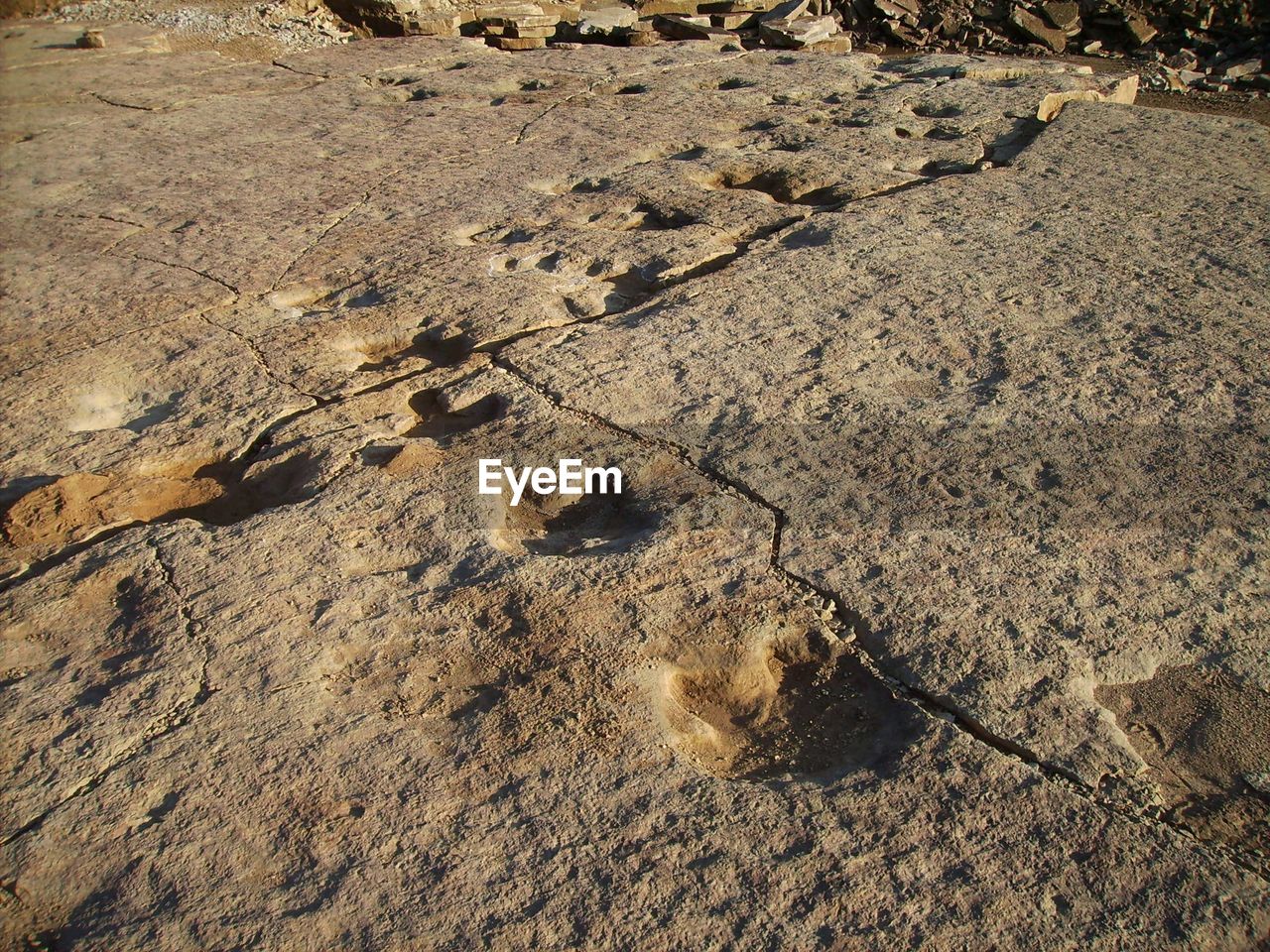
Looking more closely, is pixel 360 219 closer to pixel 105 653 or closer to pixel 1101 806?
pixel 105 653

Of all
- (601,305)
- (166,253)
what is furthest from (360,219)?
(601,305)

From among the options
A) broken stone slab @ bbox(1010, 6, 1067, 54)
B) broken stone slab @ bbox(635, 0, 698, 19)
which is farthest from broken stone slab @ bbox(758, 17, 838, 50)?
broken stone slab @ bbox(1010, 6, 1067, 54)

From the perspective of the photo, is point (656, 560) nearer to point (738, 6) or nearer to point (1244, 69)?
point (738, 6)

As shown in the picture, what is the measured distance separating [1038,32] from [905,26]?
0.85 metres

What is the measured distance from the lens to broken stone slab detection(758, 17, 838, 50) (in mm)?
5527

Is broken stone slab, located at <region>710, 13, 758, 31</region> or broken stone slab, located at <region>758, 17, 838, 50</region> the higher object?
broken stone slab, located at <region>758, 17, 838, 50</region>

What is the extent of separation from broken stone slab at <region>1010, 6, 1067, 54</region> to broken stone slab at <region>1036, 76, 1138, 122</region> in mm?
2899

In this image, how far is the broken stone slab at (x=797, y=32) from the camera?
553 cm

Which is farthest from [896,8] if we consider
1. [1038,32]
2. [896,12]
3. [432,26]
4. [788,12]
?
[432,26]

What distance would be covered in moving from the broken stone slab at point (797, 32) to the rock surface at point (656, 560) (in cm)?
252

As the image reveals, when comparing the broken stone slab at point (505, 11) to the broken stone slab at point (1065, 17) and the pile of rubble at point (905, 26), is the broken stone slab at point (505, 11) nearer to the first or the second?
the pile of rubble at point (905, 26)

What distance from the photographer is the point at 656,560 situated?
1727 mm

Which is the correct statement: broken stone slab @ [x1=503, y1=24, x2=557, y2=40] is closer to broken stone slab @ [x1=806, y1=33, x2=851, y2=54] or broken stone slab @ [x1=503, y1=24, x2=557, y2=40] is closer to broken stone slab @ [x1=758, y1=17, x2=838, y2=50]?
broken stone slab @ [x1=758, y1=17, x2=838, y2=50]

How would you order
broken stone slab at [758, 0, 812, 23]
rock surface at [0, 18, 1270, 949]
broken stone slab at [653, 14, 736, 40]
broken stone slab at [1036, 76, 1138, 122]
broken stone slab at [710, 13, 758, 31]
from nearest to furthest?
1. rock surface at [0, 18, 1270, 949]
2. broken stone slab at [1036, 76, 1138, 122]
3. broken stone slab at [653, 14, 736, 40]
4. broken stone slab at [758, 0, 812, 23]
5. broken stone slab at [710, 13, 758, 31]
